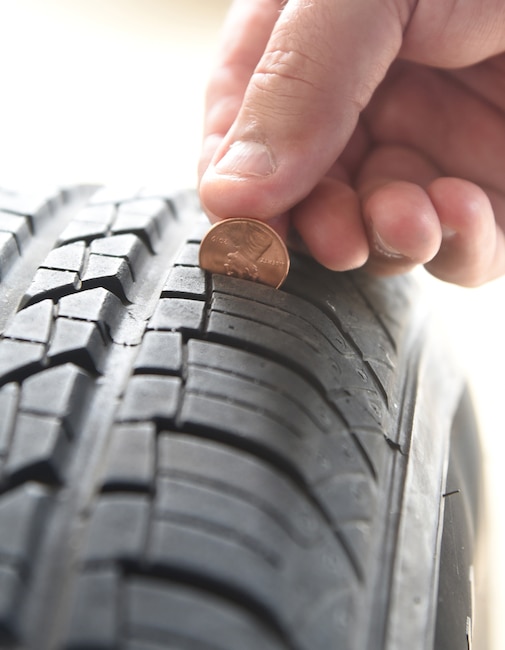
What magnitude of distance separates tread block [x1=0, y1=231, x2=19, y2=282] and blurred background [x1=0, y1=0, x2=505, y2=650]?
0.30 m

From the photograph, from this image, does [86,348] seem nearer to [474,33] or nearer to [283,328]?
[283,328]

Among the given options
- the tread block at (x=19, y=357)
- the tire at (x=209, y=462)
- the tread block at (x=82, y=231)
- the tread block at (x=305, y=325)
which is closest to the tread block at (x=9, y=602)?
the tire at (x=209, y=462)

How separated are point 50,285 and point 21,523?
1.09 ft

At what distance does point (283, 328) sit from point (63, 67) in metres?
1.90

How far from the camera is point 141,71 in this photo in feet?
8.25

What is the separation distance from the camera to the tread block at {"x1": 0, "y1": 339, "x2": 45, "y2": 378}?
2.46 feet

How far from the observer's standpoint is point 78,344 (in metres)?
0.78

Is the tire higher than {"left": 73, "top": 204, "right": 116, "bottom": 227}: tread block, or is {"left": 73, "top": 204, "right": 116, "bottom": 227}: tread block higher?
{"left": 73, "top": 204, "right": 116, "bottom": 227}: tread block

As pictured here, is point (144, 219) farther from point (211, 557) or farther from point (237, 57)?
point (211, 557)

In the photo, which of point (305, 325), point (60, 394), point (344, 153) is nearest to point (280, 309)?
point (305, 325)

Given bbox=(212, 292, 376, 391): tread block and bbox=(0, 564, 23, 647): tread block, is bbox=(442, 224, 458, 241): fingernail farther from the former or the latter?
bbox=(0, 564, 23, 647): tread block

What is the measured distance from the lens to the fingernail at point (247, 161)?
0.93 metres

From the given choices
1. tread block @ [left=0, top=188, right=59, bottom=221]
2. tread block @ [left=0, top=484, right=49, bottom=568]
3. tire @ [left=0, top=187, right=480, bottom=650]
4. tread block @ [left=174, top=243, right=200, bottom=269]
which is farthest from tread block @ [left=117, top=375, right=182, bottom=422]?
tread block @ [left=0, top=188, right=59, bottom=221]

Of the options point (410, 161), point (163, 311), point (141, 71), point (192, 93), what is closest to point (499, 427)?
point (410, 161)
